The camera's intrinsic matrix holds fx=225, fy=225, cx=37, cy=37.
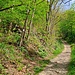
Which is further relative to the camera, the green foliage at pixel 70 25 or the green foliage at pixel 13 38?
the green foliage at pixel 70 25

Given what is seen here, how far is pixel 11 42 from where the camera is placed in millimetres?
21641

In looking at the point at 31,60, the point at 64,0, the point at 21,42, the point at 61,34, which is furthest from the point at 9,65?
the point at 61,34

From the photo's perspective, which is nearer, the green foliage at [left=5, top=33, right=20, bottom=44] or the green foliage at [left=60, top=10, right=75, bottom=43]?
the green foliage at [left=5, top=33, right=20, bottom=44]

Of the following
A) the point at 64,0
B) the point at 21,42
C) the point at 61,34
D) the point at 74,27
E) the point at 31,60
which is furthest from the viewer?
the point at 61,34

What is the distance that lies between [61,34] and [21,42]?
59.7 metres

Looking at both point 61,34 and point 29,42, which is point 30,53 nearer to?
point 29,42

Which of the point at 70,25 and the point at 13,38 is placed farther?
the point at 70,25

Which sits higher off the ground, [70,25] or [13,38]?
[70,25]

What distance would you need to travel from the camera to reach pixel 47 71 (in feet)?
55.6

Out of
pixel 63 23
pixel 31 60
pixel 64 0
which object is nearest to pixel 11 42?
pixel 31 60

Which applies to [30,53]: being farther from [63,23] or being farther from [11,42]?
[63,23]

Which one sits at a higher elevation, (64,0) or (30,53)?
(64,0)

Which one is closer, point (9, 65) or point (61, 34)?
point (9, 65)

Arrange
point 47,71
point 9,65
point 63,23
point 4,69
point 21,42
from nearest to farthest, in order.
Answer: point 4,69
point 9,65
point 47,71
point 21,42
point 63,23
